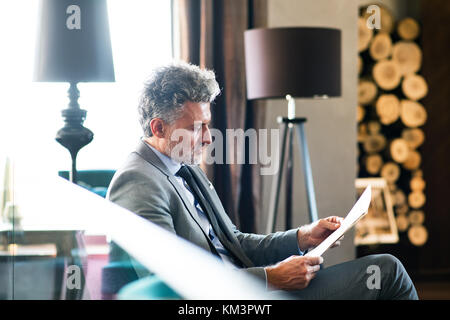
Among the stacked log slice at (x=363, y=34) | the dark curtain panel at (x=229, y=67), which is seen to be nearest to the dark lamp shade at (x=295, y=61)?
the dark curtain panel at (x=229, y=67)

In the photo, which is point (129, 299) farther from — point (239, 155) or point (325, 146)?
point (325, 146)

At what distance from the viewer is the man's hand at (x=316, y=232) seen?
172 centimetres

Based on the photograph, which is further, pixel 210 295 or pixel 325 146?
pixel 325 146

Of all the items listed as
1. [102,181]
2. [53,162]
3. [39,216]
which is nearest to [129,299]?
[39,216]

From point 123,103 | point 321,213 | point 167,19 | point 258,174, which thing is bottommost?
point 321,213

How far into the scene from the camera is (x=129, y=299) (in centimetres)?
106

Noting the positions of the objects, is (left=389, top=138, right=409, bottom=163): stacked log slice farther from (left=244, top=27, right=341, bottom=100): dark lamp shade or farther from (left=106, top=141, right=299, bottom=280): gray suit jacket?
(left=106, top=141, right=299, bottom=280): gray suit jacket

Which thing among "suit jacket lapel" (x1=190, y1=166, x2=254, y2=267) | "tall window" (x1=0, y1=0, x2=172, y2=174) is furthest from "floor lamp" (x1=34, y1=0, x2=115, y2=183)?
"tall window" (x1=0, y1=0, x2=172, y2=174)

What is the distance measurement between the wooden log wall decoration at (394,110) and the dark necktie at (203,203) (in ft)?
7.52

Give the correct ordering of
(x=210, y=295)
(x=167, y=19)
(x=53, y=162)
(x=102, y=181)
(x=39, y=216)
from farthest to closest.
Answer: (x=167, y=19), (x=53, y=162), (x=102, y=181), (x=39, y=216), (x=210, y=295)

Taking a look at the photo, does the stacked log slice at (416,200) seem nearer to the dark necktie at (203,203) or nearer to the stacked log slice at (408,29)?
the stacked log slice at (408,29)

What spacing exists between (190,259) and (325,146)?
2.31m

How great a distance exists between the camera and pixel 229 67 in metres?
3.02

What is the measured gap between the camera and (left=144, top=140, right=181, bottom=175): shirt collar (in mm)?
1649
